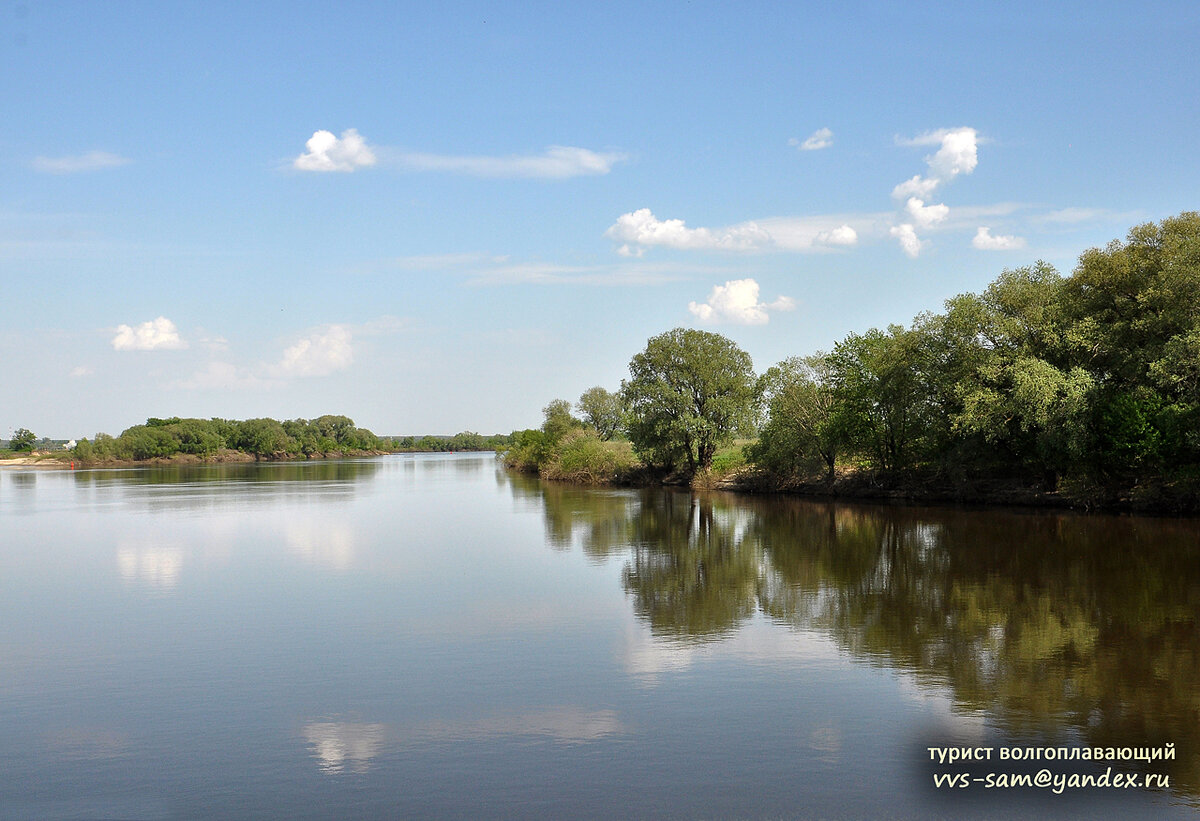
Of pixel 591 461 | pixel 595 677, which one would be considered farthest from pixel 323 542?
pixel 591 461

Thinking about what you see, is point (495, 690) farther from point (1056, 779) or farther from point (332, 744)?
point (1056, 779)

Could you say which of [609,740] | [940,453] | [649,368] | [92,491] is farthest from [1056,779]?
[92,491]

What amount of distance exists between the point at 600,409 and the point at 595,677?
88.5 meters

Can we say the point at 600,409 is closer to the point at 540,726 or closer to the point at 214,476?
the point at 214,476

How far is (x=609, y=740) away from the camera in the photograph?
32.6 ft

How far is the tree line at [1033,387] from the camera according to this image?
101ft

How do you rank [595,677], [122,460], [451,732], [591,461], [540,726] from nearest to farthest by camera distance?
1. [451,732]
2. [540,726]
3. [595,677]
4. [591,461]
5. [122,460]

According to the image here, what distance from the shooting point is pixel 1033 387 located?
3275cm

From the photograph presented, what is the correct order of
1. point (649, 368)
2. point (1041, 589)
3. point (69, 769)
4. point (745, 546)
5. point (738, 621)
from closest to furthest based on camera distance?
point (69, 769)
point (738, 621)
point (1041, 589)
point (745, 546)
point (649, 368)

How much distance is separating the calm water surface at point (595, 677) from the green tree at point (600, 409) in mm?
71666

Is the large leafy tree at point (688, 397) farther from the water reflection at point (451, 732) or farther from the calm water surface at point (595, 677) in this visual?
the water reflection at point (451, 732)

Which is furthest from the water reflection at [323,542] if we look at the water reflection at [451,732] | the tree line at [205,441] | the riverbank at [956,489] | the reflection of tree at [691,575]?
the tree line at [205,441]

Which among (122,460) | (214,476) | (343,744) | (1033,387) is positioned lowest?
(214,476)

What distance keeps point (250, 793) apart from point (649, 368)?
54.2m
